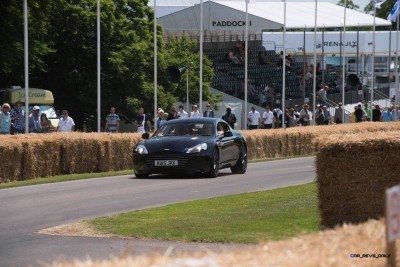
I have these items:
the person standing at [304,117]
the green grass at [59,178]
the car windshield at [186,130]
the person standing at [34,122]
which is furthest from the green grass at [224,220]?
the person standing at [304,117]

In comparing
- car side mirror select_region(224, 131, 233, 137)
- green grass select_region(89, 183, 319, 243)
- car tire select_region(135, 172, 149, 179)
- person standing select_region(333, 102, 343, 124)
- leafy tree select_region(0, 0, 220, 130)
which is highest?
leafy tree select_region(0, 0, 220, 130)

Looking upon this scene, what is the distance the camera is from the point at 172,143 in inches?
971

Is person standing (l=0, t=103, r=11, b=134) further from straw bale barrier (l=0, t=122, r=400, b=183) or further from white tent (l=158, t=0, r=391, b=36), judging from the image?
white tent (l=158, t=0, r=391, b=36)

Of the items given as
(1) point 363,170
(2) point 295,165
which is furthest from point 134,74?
(1) point 363,170

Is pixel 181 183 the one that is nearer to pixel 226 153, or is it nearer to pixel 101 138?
pixel 226 153

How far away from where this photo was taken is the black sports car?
80.2ft

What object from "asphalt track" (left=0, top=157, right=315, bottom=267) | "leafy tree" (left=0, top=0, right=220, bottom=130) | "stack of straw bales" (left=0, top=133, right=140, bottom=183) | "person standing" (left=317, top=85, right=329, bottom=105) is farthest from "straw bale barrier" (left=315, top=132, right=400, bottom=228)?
"person standing" (left=317, top=85, right=329, bottom=105)

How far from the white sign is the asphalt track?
2.77 metres

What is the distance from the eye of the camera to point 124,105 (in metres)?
56.9

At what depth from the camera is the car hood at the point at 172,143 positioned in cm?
2447

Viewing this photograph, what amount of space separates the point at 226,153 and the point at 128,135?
15.4 feet

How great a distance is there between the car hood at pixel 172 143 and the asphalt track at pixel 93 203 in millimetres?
677

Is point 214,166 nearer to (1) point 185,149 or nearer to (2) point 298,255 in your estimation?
(1) point 185,149

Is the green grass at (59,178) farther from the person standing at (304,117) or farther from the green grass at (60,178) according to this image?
the person standing at (304,117)
